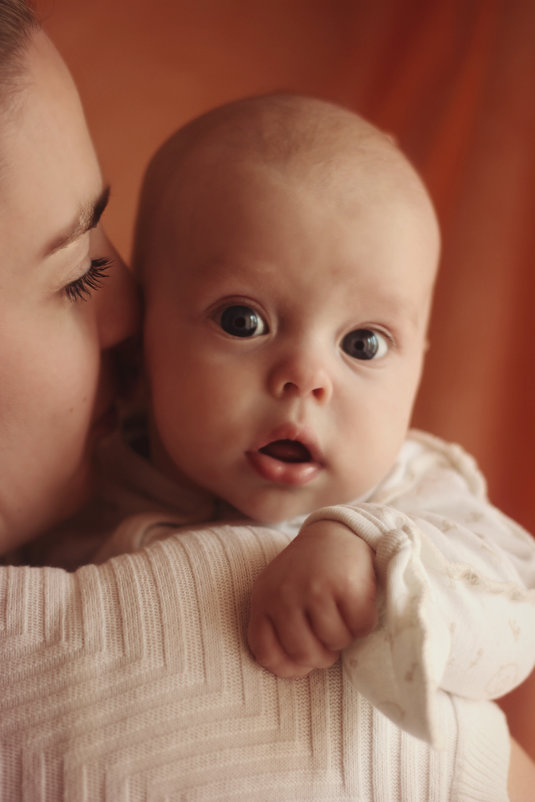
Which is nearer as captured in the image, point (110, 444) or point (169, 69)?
point (110, 444)

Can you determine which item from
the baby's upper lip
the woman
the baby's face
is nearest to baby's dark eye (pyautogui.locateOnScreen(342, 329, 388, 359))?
the baby's face

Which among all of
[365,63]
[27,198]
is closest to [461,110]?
[365,63]

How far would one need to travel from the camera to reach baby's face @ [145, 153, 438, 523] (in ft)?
3.09

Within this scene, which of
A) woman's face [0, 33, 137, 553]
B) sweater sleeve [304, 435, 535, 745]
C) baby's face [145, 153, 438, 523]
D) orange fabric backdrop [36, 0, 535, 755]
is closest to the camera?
sweater sleeve [304, 435, 535, 745]

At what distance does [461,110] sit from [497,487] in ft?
2.44

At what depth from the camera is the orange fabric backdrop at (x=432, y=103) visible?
1.50 m

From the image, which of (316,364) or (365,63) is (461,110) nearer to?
(365,63)

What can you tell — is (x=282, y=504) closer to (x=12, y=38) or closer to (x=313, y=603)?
(x=313, y=603)

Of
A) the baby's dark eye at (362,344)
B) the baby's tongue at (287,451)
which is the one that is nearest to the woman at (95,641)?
the baby's tongue at (287,451)

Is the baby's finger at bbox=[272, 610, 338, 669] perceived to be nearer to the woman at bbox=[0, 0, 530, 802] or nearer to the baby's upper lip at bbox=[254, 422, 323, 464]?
the woman at bbox=[0, 0, 530, 802]

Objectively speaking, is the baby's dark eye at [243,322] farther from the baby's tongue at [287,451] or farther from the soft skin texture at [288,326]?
the baby's tongue at [287,451]

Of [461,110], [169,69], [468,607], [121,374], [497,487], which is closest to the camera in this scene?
[468,607]

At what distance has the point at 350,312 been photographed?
97 centimetres

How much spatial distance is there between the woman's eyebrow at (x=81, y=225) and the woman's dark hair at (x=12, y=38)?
0.14 m
